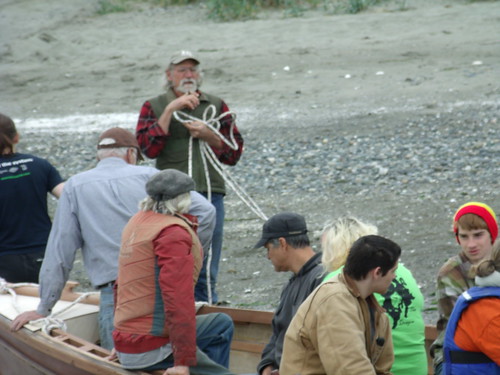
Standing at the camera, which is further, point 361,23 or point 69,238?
point 361,23

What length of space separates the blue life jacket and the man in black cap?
923 millimetres

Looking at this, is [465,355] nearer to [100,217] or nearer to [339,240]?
[339,240]

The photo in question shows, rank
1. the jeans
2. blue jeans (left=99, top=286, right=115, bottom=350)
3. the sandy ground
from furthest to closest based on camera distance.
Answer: the sandy ground → blue jeans (left=99, top=286, right=115, bottom=350) → the jeans

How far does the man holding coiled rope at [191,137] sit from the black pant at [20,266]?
109cm

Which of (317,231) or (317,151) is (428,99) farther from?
(317,231)

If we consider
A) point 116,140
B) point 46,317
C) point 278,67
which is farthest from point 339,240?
point 278,67

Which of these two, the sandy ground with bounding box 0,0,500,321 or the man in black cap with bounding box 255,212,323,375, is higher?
the man in black cap with bounding box 255,212,323,375

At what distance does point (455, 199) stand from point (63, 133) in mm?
8231

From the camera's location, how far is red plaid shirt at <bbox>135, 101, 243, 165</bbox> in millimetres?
7098

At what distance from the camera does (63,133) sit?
1753cm

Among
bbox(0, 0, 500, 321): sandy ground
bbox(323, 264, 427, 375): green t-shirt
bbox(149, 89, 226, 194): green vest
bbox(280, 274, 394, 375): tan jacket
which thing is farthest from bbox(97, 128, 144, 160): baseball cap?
bbox(0, 0, 500, 321): sandy ground

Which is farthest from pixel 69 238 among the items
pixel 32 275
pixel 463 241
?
pixel 463 241

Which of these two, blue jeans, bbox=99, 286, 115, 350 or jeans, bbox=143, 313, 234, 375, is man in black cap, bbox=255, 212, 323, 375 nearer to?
jeans, bbox=143, 313, 234, 375

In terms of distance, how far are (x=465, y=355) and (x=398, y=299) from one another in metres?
0.79
